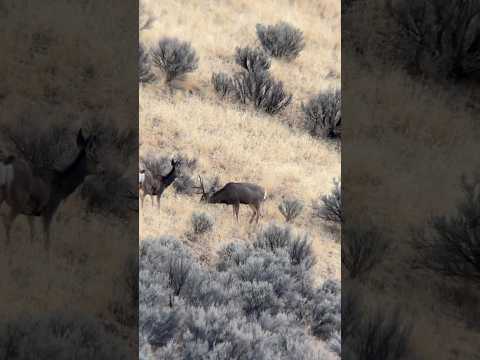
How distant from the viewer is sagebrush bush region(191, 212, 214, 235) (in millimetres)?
10531

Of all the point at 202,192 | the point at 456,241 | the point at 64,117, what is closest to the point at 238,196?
the point at 202,192

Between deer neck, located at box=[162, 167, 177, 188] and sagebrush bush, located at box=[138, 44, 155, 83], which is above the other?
sagebrush bush, located at box=[138, 44, 155, 83]

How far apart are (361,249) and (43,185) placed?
5.29 ft

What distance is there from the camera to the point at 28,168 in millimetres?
4102

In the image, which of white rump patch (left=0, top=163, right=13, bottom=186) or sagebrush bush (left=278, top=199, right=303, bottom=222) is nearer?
white rump patch (left=0, top=163, right=13, bottom=186)

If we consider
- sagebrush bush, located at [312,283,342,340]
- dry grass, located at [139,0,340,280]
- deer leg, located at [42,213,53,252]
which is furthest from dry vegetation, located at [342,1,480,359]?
dry grass, located at [139,0,340,280]

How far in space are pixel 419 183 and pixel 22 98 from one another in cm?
186

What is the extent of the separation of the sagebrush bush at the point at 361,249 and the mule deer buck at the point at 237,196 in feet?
23.5

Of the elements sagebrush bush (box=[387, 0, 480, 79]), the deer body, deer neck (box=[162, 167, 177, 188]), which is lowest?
the deer body

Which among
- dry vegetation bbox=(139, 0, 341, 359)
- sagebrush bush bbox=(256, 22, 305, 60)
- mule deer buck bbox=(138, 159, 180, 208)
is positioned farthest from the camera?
sagebrush bush bbox=(256, 22, 305, 60)

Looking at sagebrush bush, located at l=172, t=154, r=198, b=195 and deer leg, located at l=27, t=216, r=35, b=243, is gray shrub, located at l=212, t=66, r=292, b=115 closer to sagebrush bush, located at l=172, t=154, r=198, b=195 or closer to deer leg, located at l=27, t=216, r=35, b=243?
sagebrush bush, located at l=172, t=154, r=198, b=195

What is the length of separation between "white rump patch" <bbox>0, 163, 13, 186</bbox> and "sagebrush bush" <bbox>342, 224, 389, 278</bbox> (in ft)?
5.24

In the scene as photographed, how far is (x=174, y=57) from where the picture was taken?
12219mm

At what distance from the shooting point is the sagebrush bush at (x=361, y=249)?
11.6 feet
